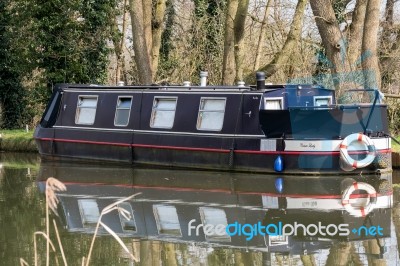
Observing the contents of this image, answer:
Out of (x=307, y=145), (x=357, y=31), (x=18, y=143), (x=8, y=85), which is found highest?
(x=357, y=31)

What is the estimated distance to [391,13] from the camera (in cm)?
2158

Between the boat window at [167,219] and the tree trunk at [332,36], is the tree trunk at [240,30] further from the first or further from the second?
the boat window at [167,219]

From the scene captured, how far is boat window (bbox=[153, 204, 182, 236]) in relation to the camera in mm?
8898

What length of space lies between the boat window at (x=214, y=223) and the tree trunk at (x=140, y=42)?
26.6 feet

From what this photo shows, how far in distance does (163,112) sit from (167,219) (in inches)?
228

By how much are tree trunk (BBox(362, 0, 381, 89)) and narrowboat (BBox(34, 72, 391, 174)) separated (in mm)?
424

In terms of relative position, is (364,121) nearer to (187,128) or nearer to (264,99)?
(264,99)

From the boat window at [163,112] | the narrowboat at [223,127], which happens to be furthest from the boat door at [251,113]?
the boat window at [163,112]

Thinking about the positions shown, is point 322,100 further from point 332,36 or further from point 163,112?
point 163,112

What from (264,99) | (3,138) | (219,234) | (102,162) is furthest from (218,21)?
(219,234)

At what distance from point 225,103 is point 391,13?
29.6 ft

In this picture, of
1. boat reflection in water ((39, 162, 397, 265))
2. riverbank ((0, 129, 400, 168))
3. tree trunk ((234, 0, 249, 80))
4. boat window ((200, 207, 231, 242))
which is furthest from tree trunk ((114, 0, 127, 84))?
boat window ((200, 207, 231, 242))

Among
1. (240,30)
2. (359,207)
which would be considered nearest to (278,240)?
(359,207)

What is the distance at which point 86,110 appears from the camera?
16.6m
